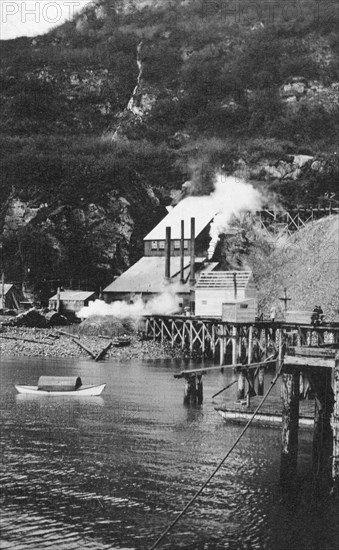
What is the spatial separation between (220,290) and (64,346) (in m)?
15.9

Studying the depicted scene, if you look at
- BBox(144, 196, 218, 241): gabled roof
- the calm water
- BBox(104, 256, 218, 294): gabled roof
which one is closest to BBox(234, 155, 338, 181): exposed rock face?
BBox(144, 196, 218, 241): gabled roof

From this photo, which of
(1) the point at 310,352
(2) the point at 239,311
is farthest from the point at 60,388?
(1) the point at 310,352

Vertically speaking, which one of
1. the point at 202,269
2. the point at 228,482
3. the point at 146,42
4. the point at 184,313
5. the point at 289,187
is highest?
the point at 146,42

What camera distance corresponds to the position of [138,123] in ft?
469

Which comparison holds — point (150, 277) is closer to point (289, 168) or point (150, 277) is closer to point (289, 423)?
point (289, 168)

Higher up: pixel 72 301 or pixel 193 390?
pixel 72 301

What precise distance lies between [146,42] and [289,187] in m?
82.1

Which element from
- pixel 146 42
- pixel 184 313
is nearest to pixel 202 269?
pixel 184 313

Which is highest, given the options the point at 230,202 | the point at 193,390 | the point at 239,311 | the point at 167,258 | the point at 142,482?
the point at 230,202

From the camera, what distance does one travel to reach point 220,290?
71.3 metres

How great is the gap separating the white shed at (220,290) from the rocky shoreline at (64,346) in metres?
5.48

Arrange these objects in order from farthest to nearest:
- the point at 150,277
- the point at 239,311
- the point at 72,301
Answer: the point at 72,301, the point at 150,277, the point at 239,311

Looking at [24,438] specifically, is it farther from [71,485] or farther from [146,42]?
[146,42]

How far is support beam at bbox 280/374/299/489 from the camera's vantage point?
22.8 m
